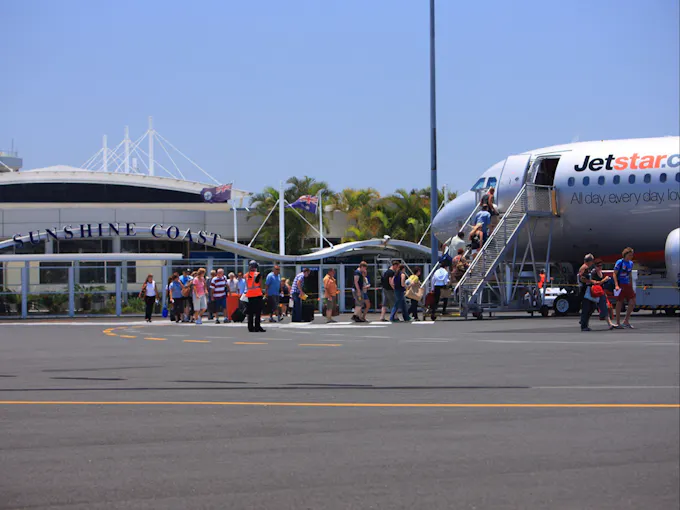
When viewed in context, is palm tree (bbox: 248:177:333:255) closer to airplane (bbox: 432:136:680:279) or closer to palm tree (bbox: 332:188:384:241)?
palm tree (bbox: 332:188:384:241)

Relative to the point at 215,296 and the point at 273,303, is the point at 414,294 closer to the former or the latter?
the point at 273,303

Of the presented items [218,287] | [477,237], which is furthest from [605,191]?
[218,287]

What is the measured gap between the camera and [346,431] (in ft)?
24.8

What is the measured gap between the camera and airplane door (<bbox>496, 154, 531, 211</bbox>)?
29906 mm

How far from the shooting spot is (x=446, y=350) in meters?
15.7

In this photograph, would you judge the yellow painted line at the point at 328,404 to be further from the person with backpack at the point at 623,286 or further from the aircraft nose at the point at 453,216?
the aircraft nose at the point at 453,216

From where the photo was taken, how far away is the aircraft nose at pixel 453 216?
105 feet

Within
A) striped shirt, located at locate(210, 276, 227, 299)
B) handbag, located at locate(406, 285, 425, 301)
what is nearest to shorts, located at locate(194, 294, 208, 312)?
striped shirt, located at locate(210, 276, 227, 299)

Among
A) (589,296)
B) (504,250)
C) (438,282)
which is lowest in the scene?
(589,296)

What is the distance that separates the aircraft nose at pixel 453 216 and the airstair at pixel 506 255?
3.32 ft

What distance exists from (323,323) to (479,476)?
21.1 meters

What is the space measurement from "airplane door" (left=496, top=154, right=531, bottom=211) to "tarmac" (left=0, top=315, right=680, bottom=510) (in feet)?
50.2

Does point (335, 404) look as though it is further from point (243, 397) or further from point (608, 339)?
point (608, 339)

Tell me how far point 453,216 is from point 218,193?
3016 cm
